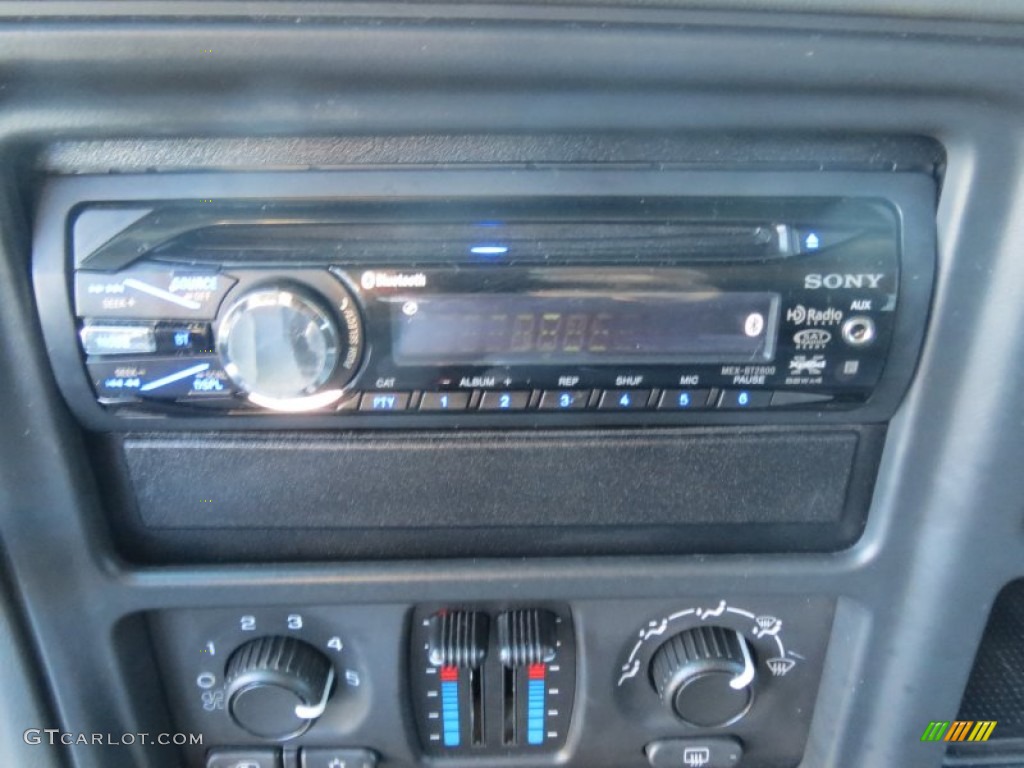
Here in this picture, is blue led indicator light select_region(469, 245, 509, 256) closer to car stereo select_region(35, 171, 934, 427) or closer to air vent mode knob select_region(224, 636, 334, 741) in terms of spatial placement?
car stereo select_region(35, 171, 934, 427)

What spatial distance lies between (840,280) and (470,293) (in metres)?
0.22

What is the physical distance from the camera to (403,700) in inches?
27.4

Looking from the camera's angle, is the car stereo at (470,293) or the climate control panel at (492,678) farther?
the climate control panel at (492,678)

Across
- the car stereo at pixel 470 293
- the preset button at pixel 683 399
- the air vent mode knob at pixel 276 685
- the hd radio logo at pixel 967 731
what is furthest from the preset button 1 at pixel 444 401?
the hd radio logo at pixel 967 731

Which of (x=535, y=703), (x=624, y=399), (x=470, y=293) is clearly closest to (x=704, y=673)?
(x=535, y=703)

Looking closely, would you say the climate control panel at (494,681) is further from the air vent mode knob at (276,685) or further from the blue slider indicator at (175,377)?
the blue slider indicator at (175,377)

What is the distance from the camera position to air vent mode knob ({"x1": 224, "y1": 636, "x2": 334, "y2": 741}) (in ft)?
2.13

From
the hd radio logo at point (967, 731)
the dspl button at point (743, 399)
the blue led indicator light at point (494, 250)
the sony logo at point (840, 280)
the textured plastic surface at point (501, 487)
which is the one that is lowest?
the hd radio logo at point (967, 731)

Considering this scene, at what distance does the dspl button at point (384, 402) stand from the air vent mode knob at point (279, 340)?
34 millimetres

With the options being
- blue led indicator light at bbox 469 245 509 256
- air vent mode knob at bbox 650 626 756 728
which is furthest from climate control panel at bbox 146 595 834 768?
blue led indicator light at bbox 469 245 509 256

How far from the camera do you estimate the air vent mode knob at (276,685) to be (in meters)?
0.65

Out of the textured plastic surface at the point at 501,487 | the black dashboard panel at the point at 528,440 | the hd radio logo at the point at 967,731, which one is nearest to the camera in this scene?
the black dashboard panel at the point at 528,440

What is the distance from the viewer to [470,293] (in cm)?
54

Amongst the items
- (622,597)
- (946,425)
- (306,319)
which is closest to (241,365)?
(306,319)
